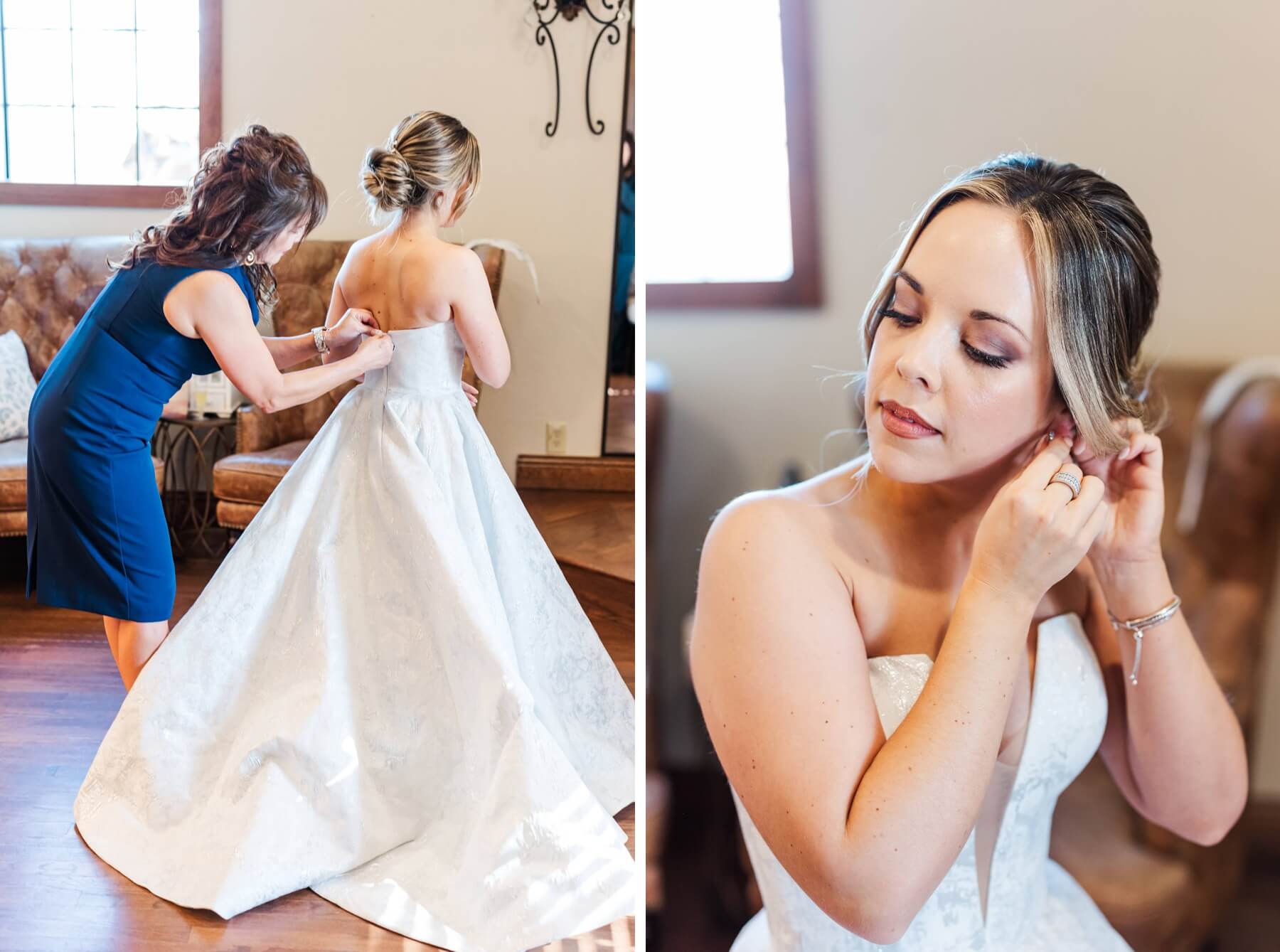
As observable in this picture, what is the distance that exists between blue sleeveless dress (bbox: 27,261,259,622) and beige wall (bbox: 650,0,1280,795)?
4.17ft

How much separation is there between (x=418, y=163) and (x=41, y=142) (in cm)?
209

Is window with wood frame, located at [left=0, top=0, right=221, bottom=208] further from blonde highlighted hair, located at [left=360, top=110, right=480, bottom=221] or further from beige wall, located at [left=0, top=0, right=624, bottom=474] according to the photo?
blonde highlighted hair, located at [left=360, top=110, right=480, bottom=221]

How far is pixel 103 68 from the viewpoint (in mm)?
3152

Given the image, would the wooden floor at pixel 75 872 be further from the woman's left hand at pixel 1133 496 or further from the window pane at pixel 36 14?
the window pane at pixel 36 14

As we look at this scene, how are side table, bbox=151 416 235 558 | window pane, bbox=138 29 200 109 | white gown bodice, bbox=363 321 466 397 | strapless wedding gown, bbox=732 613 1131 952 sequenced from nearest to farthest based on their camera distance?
1. strapless wedding gown, bbox=732 613 1131 952
2. white gown bodice, bbox=363 321 466 397
3. side table, bbox=151 416 235 558
4. window pane, bbox=138 29 200 109

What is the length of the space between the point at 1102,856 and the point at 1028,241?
64 centimetres

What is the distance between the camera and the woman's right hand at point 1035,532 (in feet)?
2.47

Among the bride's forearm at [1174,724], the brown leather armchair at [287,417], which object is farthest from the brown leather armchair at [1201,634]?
the brown leather armchair at [287,417]

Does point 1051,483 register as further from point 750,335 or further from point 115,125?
point 115,125

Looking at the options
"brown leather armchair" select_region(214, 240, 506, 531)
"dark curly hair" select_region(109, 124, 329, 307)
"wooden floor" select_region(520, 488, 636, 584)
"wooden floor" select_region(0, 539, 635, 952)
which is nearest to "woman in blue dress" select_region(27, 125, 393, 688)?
"dark curly hair" select_region(109, 124, 329, 307)

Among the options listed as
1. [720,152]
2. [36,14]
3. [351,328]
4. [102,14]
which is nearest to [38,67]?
[36,14]

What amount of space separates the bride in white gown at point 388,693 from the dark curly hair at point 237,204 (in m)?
0.15

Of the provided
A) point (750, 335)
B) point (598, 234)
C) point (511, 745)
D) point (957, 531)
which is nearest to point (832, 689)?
point (957, 531)

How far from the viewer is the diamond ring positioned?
2.52 feet
